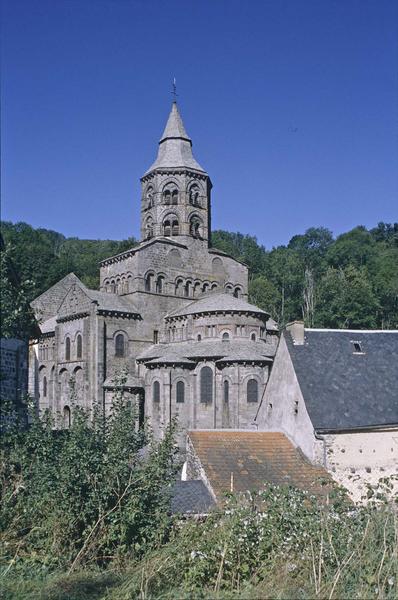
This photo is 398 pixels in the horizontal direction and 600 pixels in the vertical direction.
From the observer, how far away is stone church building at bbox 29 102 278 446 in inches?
1321

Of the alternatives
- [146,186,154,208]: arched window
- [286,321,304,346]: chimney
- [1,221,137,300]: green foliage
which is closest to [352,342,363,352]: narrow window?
[286,321,304,346]: chimney

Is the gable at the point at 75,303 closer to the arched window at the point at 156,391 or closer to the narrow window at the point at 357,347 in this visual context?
the arched window at the point at 156,391

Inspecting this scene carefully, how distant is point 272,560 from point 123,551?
2577mm

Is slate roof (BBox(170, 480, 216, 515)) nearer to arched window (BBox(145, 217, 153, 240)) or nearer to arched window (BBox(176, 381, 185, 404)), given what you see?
arched window (BBox(176, 381, 185, 404))

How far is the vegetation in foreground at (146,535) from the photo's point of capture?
7035 millimetres

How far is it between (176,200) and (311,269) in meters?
40.1

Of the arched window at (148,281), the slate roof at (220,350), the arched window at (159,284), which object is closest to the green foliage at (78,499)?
the slate roof at (220,350)

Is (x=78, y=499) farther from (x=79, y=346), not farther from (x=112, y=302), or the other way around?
(x=79, y=346)

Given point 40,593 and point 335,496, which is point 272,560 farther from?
point 40,593

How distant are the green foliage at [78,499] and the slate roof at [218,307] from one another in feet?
81.1

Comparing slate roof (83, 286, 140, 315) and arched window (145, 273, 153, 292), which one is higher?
arched window (145, 273, 153, 292)

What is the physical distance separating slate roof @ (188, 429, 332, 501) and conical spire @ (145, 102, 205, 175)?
2925 centimetres

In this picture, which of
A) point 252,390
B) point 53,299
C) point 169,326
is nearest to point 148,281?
point 169,326

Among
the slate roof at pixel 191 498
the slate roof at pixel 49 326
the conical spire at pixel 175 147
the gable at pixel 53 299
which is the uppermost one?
the conical spire at pixel 175 147
